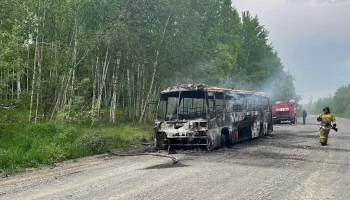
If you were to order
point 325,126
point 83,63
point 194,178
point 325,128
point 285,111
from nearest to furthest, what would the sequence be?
point 194,178 → point 325,128 → point 325,126 → point 83,63 → point 285,111

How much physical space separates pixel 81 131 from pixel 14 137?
301 centimetres

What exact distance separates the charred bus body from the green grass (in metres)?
2.55

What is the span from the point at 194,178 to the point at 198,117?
5566 mm

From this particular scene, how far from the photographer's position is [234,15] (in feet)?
153

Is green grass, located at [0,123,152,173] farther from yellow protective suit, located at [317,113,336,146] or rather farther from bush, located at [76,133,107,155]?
yellow protective suit, located at [317,113,336,146]

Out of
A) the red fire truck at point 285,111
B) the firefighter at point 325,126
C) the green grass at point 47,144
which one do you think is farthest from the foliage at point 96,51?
the firefighter at point 325,126

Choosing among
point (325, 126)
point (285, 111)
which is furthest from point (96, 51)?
point (285, 111)

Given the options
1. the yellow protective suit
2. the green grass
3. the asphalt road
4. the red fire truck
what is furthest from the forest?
the yellow protective suit

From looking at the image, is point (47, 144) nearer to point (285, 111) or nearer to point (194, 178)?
point (194, 178)

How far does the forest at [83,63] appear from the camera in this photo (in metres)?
14.4

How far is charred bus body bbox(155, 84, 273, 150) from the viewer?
44.4 feet

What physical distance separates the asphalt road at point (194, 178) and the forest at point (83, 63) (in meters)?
2.50

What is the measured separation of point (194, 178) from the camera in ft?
27.7

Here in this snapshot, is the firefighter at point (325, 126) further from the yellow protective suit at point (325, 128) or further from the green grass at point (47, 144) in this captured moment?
the green grass at point (47, 144)
